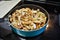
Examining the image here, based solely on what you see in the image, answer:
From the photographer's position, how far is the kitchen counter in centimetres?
78

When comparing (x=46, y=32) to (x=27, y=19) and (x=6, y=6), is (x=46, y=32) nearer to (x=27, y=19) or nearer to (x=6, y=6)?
(x=27, y=19)

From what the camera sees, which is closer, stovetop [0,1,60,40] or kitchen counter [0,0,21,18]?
stovetop [0,1,60,40]

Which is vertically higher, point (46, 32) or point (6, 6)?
point (6, 6)

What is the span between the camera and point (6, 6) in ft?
2.69

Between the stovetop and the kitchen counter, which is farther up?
the kitchen counter

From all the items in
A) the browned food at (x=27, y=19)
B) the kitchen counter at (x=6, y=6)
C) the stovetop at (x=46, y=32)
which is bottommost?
the stovetop at (x=46, y=32)

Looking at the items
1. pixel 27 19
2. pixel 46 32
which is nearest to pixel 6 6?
pixel 27 19

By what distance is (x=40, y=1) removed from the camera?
842 millimetres

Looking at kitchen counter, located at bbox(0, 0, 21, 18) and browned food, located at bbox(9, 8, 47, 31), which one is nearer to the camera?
browned food, located at bbox(9, 8, 47, 31)

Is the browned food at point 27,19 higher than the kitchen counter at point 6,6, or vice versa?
the kitchen counter at point 6,6

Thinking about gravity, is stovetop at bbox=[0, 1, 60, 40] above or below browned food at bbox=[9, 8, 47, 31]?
below

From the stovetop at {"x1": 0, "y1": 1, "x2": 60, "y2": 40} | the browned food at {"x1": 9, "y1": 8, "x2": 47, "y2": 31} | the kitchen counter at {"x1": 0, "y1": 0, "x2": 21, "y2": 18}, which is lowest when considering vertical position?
the stovetop at {"x1": 0, "y1": 1, "x2": 60, "y2": 40}

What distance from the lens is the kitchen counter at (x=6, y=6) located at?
0.78 metres

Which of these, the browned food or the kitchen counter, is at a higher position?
the kitchen counter
